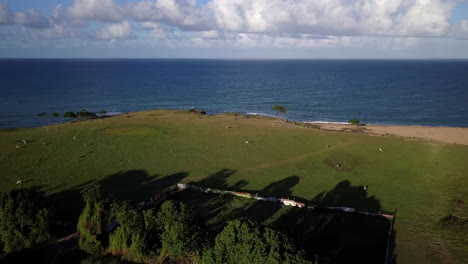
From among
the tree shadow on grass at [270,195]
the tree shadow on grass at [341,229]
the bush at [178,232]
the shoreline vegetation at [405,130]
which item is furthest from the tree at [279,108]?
the bush at [178,232]

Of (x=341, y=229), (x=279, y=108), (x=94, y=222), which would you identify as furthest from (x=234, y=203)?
(x=279, y=108)

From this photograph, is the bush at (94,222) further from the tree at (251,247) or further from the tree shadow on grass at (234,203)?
the tree at (251,247)

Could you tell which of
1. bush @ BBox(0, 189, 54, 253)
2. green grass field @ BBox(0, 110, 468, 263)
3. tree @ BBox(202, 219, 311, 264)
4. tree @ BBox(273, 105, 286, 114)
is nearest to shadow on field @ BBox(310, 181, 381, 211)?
green grass field @ BBox(0, 110, 468, 263)

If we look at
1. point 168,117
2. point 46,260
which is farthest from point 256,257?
point 168,117

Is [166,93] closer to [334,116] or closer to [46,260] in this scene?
[334,116]

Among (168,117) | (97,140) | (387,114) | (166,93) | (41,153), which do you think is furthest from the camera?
(166,93)

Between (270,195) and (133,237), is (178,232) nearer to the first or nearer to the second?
(133,237)

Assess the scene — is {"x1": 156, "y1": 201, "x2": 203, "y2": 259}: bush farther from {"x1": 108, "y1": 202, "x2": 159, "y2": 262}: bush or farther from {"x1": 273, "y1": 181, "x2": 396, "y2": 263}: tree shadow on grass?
{"x1": 273, "y1": 181, "x2": 396, "y2": 263}: tree shadow on grass
